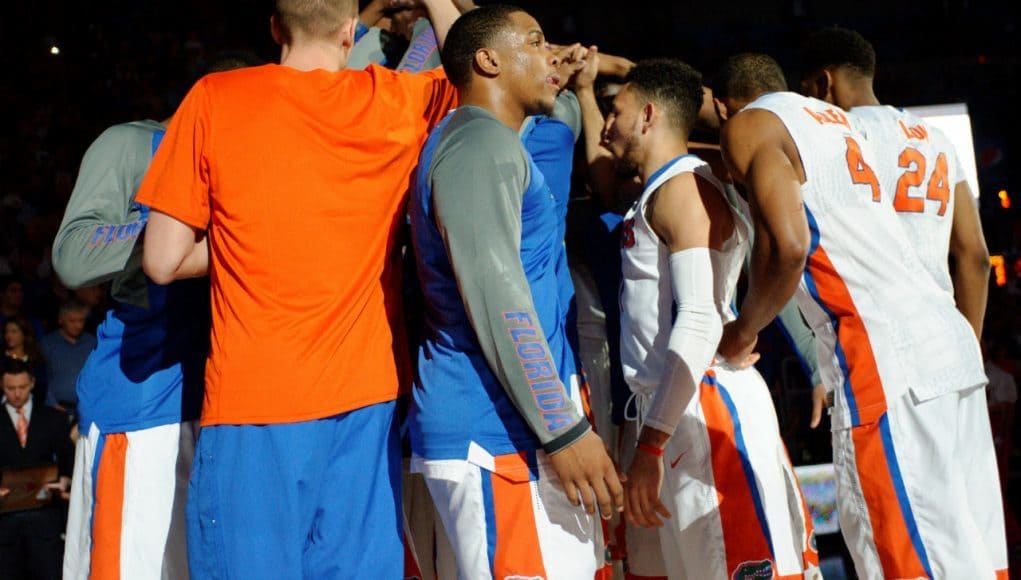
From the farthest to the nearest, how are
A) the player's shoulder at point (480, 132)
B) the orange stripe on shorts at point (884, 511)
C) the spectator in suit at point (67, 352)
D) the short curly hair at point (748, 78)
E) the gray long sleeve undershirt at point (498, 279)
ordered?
the spectator in suit at point (67, 352)
the short curly hair at point (748, 78)
the orange stripe on shorts at point (884, 511)
the player's shoulder at point (480, 132)
the gray long sleeve undershirt at point (498, 279)

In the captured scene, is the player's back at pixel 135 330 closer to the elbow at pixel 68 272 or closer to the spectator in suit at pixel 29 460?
the elbow at pixel 68 272

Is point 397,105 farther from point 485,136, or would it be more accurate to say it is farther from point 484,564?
point 484,564

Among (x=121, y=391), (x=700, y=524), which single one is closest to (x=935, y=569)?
(x=700, y=524)

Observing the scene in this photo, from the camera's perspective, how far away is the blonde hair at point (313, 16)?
2.58 m

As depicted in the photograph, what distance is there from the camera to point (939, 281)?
289 cm

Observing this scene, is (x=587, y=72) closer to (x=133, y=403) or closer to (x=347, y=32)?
(x=347, y=32)

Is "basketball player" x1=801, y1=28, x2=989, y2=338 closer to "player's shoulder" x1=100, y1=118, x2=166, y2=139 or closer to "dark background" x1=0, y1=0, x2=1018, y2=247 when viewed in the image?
"player's shoulder" x1=100, y1=118, x2=166, y2=139

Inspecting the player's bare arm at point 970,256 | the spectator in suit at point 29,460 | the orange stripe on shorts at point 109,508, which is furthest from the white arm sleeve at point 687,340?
the spectator in suit at point 29,460

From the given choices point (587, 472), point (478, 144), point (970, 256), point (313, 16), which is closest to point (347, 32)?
point (313, 16)

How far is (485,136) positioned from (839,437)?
4.02 feet

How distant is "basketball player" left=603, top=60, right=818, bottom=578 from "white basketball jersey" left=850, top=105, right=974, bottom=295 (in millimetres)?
460

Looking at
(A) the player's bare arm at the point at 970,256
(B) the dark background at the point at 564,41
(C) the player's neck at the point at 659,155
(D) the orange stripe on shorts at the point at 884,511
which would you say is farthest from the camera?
(B) the dark background at the point at 564,41

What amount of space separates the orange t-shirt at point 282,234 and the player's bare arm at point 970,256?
1876 millimetres

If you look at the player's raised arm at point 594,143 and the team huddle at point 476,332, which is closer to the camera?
the team huddle at point 476,332
